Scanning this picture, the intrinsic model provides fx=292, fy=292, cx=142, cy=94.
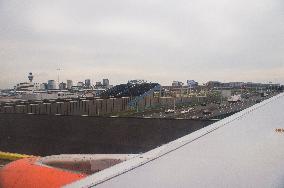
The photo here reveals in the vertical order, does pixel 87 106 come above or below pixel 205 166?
below

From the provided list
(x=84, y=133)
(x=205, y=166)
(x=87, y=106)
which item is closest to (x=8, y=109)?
(x=87, y=106)

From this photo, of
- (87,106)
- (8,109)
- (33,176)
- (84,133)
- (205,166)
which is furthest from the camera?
(87,106)

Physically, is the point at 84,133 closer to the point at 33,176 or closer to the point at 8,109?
the point at 33,176

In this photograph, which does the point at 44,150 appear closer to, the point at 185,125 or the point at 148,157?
the point at 185,125

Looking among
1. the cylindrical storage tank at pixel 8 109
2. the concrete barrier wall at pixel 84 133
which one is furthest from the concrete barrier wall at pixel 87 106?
the concrete barrier wall at pixel 84 133

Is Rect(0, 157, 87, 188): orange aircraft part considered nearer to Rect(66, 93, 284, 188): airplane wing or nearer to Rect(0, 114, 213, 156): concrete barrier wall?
Rect(66, 93, 284, 188): airplane wing

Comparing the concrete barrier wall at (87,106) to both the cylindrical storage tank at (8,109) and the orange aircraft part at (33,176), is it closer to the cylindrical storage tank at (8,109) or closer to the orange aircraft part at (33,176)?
the cylindrical storage tank at (8,109)

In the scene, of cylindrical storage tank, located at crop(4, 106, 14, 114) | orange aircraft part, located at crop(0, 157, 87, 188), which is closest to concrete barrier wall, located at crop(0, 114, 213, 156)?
orange aircraft part, located at crop(0, 157, 87, 188)
